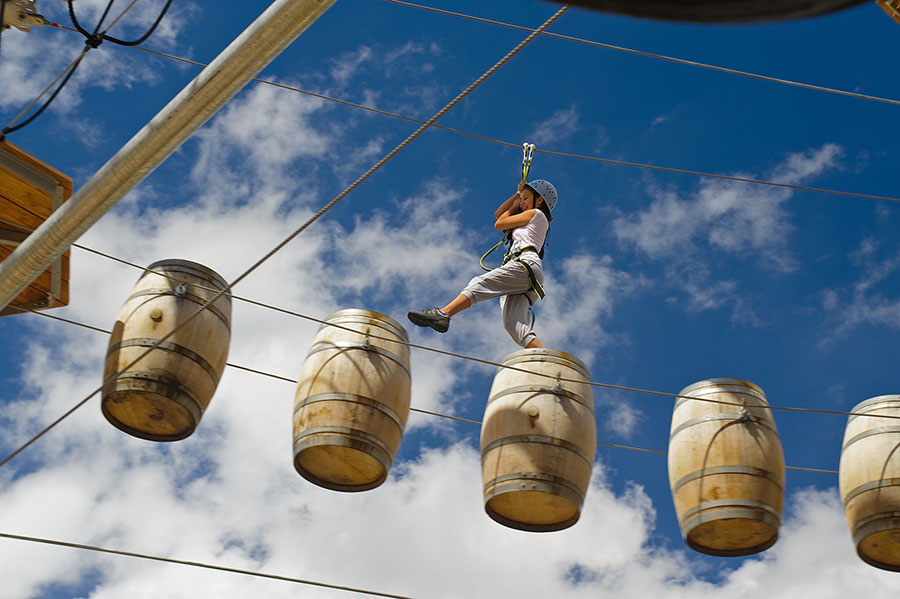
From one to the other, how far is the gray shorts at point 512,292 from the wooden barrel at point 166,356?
7.30ft

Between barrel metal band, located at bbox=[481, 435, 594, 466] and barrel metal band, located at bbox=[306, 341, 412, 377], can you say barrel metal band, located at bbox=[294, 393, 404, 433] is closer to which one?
barrel metal band, located at bbox=[306, 341, 412, 377]

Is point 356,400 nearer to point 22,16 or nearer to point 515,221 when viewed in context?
point 515,221

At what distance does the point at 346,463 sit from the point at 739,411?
3.03 metres

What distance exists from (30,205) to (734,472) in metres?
5.83

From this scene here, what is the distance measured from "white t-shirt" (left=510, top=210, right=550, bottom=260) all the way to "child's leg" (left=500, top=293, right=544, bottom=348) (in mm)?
465

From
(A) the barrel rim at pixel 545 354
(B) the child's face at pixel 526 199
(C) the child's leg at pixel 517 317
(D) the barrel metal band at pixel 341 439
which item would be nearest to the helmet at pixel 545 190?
(B) the child's face at pixel 526 199

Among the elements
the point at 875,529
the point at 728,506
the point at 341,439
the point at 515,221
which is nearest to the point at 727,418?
the point at 728,506

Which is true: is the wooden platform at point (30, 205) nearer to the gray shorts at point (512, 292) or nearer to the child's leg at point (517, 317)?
the gray shorts at point (512, 292)

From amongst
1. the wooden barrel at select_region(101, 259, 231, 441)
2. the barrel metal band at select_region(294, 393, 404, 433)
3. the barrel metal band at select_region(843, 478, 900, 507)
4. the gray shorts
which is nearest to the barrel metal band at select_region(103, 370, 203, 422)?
the wooden barrel at select_region(101, 259, 231, 441)

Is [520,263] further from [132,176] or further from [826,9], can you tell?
[826,9]

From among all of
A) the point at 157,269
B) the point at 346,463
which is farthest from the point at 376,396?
the point at 157,269

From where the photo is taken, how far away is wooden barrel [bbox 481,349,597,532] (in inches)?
283

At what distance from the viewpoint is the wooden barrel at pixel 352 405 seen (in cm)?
720

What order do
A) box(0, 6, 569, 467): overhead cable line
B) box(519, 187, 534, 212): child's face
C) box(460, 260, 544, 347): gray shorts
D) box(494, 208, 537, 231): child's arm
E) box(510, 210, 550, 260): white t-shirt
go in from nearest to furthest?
box(0, 6, 569, 467): overhead cable line, box(460, 260, 544, 347): gray shorts, box(510, 210, 550, 260): white t-shirt, box(494, 208, 537, 231): child's arm, box(519, 187, 534, 212): child's face
